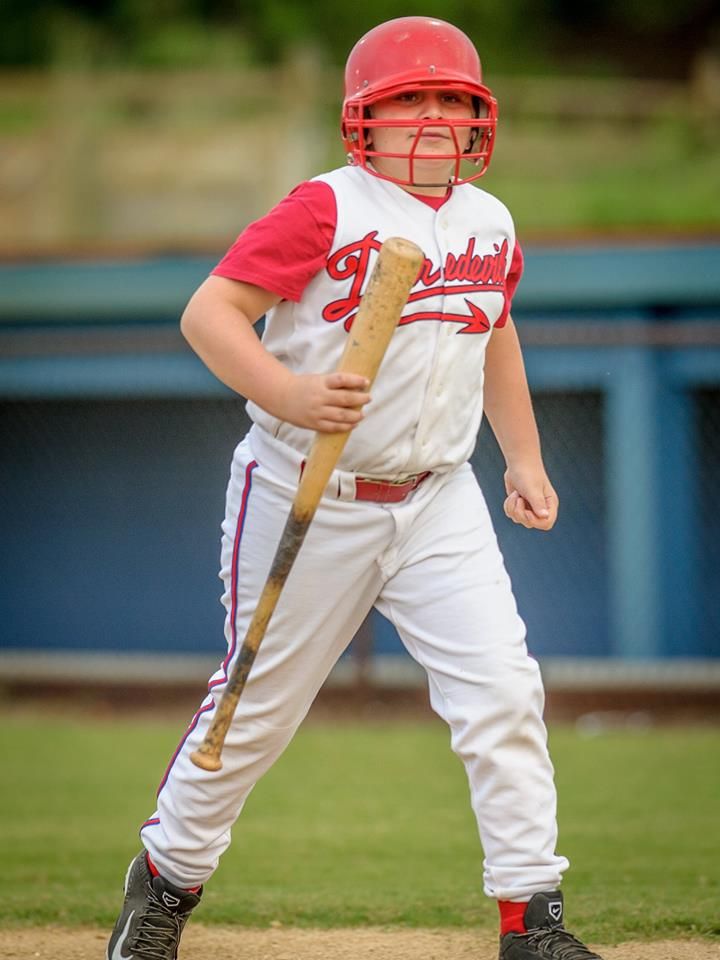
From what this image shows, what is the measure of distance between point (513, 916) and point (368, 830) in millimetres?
2077

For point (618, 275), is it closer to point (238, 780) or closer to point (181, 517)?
point (181, 517)

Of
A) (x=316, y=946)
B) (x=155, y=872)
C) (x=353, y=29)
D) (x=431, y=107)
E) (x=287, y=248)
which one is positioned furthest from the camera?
(x=353, y=29)

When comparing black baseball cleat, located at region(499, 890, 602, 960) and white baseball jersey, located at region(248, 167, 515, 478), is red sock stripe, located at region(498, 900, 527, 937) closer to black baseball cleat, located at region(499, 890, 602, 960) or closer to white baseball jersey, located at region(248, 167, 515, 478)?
black baseball cleat, located at region(499, 890, 602, 960)

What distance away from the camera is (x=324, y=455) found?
2.71 metres

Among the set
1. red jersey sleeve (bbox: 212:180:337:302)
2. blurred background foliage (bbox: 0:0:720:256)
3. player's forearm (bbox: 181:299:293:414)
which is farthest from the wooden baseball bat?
blurred background foliage (bbox: 0:0:720:256)

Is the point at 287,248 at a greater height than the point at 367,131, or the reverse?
the point at 367,131

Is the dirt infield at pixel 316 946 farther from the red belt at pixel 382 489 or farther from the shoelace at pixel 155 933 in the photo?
the red belt at pixel 382 489

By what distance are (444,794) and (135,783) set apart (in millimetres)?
1315

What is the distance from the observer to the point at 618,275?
29.2 ft

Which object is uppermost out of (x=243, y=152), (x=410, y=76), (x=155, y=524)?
(x=243, y=152)

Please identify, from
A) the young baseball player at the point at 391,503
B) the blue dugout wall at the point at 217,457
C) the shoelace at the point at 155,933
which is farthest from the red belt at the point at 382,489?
the blue dugout wall at the point at 217,457

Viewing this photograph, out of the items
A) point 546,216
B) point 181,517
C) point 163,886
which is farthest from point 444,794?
point 546,216

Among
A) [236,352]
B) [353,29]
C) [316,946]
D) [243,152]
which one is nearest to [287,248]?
[236,352]

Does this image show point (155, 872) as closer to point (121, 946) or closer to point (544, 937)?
point (121, 946)
